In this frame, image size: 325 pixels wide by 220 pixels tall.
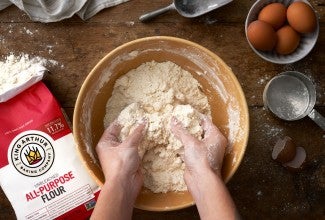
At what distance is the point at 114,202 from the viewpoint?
102cm

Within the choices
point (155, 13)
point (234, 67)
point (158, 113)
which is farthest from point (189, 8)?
point (158, 113)

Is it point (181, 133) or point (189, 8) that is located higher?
point (189, 8)

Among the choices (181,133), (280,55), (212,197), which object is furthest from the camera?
(280,55)

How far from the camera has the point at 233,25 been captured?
127 cm

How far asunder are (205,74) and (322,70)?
36cm

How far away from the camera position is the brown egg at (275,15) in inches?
46.0

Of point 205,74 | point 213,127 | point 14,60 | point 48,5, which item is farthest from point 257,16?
point 14,60

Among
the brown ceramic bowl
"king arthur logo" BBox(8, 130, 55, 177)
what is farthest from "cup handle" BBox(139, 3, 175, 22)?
"king arthur logo" BBox(8, 130, 55, 177)

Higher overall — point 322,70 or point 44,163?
point 44,163

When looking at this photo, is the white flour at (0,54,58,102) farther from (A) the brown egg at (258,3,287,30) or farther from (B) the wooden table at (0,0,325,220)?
(A) the brown egg at (258,3,287,30)

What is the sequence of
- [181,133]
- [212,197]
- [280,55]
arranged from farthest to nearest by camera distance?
[280,55] → [181,133] → [212,197]

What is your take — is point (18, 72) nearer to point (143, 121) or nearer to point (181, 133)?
point (143, 121)

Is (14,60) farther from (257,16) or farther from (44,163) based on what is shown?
(257,16)

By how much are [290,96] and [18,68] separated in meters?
0.78
